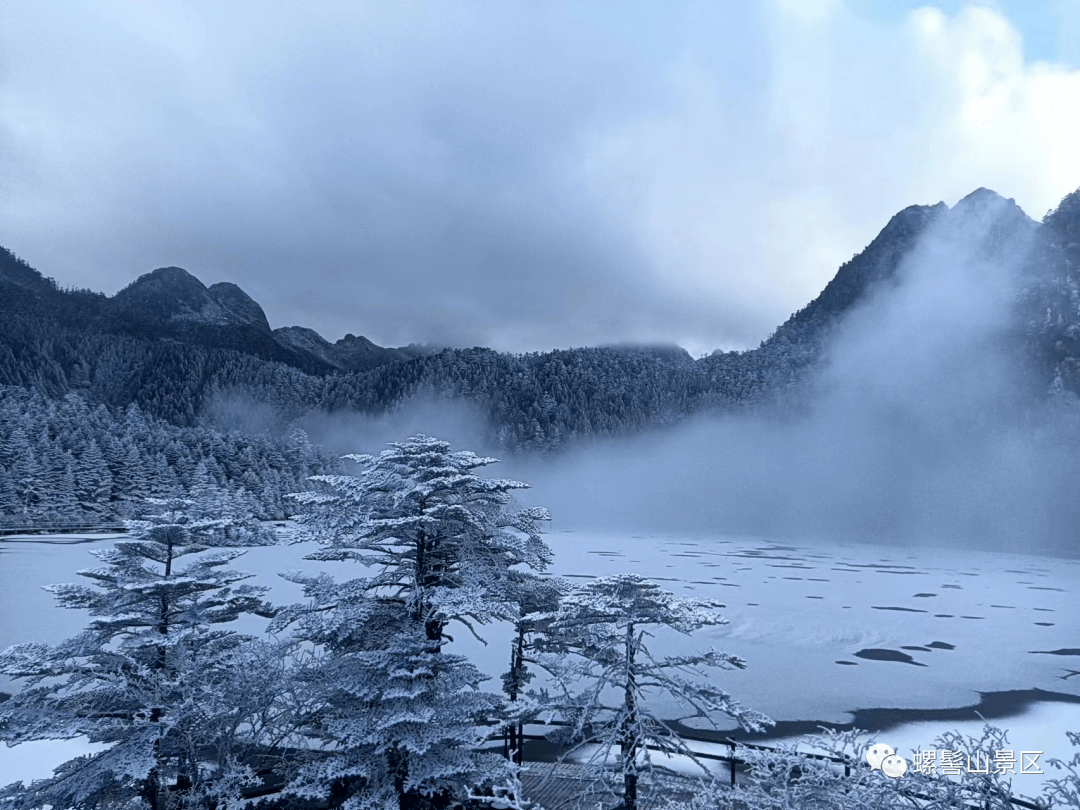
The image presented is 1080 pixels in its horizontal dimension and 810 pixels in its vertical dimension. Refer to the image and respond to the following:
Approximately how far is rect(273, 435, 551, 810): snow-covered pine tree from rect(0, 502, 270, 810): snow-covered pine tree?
2.27 m

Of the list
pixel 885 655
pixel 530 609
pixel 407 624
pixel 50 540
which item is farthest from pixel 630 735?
pixel 50 540

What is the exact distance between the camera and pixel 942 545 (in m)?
122

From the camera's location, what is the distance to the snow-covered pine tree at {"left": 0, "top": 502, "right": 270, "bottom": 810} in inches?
490

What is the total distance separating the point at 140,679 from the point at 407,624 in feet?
18.7

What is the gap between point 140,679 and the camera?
13.8 m

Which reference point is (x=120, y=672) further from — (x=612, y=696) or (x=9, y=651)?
(x=612, y=696)

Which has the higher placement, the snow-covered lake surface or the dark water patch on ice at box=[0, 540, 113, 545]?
the snow-covered lake surface

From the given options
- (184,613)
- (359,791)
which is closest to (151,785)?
(184,613)

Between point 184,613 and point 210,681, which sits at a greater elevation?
point 184,613

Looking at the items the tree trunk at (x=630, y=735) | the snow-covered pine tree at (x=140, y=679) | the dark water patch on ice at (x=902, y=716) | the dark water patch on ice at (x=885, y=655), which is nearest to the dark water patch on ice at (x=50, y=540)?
the snow-covered pine tree at (x=140, y=679)

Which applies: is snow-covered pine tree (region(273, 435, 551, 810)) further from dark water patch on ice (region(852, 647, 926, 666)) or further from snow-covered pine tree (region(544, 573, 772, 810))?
dark water patch on ice (region(852, 647, 926, 666))

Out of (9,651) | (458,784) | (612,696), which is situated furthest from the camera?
(612,696)

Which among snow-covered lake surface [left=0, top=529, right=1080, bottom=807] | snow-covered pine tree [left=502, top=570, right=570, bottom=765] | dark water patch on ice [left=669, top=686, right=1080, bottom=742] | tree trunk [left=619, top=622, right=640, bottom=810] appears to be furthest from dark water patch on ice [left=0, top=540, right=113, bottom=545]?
tree trunk [left=619, top=622, right=640, bottom=810]

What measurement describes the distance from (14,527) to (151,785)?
77592 millimetres
